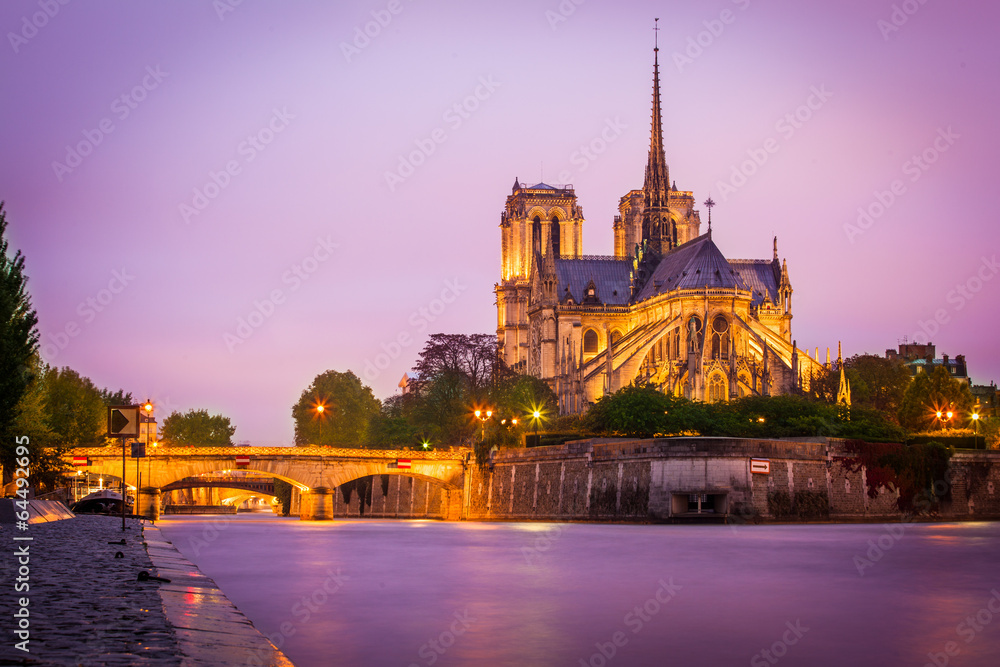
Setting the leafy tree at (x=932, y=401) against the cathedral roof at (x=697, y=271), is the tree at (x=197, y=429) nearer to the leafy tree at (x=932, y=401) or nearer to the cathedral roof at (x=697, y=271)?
the cathedral roof at (x=697, y=271)

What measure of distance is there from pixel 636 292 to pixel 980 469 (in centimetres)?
5940

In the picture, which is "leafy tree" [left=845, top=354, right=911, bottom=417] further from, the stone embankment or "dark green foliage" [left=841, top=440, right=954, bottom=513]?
the stone embankment

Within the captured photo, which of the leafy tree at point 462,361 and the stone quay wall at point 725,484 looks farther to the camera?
the leafy tree at point 462,361

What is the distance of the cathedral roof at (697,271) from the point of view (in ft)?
341

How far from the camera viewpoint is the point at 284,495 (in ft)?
400

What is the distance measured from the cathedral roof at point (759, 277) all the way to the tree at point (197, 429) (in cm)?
7682

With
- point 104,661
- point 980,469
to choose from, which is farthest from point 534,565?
point 980,469

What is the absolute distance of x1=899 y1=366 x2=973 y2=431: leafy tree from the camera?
287 ft

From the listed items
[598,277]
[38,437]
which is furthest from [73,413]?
[598,277]

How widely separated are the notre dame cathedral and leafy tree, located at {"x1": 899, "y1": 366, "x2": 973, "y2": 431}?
419 inches

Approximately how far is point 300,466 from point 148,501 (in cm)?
991

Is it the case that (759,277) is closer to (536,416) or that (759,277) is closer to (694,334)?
(694,334)

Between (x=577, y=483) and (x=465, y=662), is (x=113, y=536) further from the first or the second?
(x=577, y=483)

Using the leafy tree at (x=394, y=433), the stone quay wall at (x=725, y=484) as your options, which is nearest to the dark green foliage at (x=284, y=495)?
the leafy tree at (x=394, y=433)
